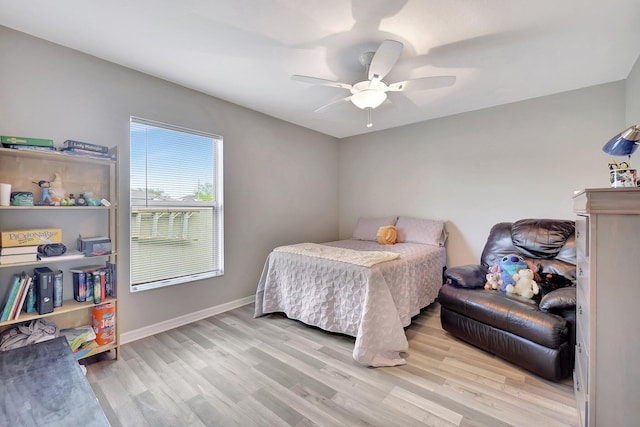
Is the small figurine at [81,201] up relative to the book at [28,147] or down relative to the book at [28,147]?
down

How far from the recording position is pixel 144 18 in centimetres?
176

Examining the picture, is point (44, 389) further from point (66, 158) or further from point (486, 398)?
point (486, 398)

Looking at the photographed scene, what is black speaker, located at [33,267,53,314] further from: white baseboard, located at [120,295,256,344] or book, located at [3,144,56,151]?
book, located at [3,144,56,151]

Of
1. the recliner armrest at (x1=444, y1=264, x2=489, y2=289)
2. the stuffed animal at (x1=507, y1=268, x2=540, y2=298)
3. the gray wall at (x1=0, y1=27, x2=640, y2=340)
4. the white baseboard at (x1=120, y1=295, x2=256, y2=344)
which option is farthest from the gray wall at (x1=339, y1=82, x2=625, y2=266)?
the white baseboard at (x1=120, y1=295, x2=256, y2=344)

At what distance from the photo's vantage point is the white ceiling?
166 centimetres

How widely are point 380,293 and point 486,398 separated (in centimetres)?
90

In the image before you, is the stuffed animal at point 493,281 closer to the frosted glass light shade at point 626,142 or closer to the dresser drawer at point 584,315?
the dresser drawer at point 584,315

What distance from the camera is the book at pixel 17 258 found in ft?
5.49

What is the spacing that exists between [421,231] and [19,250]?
12.5 feet

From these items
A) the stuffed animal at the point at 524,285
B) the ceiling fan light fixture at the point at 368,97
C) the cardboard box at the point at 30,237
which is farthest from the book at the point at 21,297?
the stuffed animal at the point at 524,285

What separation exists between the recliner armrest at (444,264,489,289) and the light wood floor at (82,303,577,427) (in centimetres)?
51

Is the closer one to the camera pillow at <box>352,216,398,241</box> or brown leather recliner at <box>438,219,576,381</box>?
brown leather recliner at <box>438,219,576,381</box>

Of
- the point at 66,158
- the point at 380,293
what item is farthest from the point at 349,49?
the point at 66,158

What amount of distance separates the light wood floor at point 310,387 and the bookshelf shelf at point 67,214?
490mm
